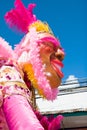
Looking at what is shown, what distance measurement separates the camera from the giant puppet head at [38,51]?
1534 millimetres

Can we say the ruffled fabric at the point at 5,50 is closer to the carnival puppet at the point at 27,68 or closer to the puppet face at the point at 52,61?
the carnival puppet at the point at 27,68

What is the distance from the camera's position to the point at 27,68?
5.09 feet

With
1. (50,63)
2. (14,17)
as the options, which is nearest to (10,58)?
(50,63)

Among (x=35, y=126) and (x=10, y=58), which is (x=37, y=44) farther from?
(x=35, y=126)

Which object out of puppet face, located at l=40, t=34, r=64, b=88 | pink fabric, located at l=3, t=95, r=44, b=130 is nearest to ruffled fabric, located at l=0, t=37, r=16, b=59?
puppet face, located at l=40, t=34, r=64, b=88

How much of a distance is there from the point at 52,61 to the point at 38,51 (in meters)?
0.14

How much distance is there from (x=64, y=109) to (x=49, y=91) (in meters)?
2.45

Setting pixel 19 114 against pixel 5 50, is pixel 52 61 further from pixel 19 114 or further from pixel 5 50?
pixel 19 114

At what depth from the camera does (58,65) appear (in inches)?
68.7

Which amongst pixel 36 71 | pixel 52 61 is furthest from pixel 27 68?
pixel 52 61

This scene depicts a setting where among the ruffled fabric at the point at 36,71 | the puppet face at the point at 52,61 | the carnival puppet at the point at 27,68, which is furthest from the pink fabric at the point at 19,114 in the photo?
the puppet face at the point at 52,61

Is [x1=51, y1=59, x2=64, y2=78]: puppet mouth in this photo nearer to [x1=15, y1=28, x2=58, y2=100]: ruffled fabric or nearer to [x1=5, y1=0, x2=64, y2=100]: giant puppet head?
[x1=5, y1=0, x2=64, y2=100]: giant puppet head

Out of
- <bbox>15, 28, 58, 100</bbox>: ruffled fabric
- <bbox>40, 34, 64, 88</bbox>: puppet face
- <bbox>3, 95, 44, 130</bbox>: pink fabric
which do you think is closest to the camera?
<bbox>3, 95, 44, 130</bbox>: pink fabric

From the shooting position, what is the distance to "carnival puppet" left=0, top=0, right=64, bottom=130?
3.79 ft
